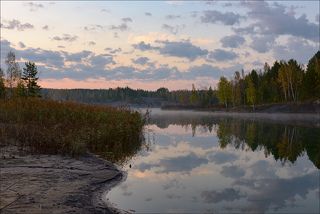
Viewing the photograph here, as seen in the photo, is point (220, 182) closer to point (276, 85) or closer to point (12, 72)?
point (12, 72)

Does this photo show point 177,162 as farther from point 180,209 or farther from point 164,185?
point 180,209

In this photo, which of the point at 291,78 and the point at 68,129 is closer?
the point at 68,129

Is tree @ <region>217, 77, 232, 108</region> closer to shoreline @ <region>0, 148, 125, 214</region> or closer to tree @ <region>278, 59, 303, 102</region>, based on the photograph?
tree @ <region>278, 59, 303, 102</region>

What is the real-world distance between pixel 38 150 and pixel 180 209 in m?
7.89

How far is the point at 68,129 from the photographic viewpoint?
63.0 feet

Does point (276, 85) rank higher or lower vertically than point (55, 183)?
higher

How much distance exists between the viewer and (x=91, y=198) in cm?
1003

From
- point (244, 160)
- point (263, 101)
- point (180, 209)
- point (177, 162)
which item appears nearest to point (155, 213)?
point (180, 209)

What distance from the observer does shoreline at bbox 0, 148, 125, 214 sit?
860 centimetres

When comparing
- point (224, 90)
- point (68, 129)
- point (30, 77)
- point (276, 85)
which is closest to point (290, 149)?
point (68, 129)

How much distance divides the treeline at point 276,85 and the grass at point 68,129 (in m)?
70.9

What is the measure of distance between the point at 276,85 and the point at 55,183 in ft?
336

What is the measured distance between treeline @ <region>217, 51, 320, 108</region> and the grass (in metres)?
70.9

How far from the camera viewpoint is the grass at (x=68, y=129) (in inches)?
642
